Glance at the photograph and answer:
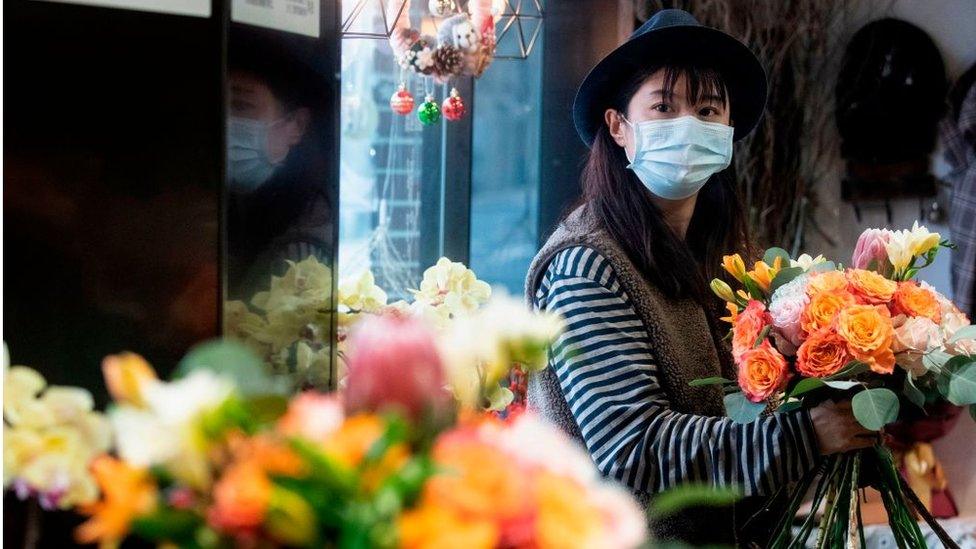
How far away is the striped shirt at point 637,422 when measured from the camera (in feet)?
4.43

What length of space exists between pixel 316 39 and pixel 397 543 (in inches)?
19.2

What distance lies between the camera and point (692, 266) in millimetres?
1575

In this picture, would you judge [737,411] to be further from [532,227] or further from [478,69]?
[532,227]

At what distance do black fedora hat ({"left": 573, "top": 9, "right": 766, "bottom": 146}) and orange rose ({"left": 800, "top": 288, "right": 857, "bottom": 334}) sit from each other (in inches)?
18.6

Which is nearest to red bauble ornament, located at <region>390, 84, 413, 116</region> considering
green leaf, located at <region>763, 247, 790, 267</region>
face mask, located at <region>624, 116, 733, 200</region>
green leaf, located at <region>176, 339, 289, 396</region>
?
face mask, located at <region>624, 116, 733, 200</region>

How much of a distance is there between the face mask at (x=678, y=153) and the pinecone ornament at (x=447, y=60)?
0.62 metres

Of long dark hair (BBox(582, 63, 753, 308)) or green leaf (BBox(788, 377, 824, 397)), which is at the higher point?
long dark hair (BBox(582, 63, 753, 308))

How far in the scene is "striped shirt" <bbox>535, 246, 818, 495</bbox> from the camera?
53.2 inches

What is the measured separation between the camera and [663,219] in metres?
1.61

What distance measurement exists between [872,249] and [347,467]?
1036 mm

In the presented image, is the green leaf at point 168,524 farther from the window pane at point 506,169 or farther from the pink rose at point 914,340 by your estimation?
the window pane at point 506,169

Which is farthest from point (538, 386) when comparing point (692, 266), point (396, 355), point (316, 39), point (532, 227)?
point (532, 227)

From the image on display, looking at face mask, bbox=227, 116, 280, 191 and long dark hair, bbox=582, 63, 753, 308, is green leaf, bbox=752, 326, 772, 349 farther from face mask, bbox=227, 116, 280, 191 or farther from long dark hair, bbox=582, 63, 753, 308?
face mask, bbox=227, 116, 280, 191

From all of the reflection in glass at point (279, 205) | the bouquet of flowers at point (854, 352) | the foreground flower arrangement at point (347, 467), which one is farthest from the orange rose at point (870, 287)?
the foreground flower arrangement at point (347, 467)
